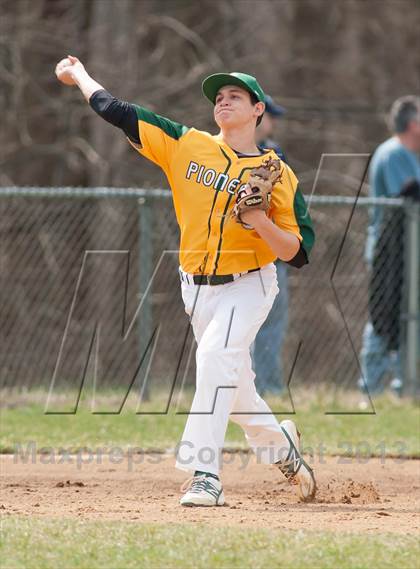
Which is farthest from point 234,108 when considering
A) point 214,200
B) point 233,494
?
point 233,494

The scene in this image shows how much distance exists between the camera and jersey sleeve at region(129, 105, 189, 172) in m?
6.09

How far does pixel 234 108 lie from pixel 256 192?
23.3 inches

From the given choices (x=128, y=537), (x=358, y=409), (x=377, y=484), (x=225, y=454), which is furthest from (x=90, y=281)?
(x=128, y=537)

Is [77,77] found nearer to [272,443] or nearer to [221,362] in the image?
[221,362]

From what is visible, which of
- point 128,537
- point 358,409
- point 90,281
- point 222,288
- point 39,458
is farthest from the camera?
point 90,281

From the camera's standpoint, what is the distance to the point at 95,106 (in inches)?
241

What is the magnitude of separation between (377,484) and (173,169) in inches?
86.9

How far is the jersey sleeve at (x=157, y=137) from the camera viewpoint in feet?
20.0

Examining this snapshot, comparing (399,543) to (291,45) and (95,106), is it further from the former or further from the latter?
(291,45)

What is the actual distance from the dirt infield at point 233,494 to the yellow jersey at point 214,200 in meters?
1.19

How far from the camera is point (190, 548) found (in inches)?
182

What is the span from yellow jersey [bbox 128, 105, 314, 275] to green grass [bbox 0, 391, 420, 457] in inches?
91.9

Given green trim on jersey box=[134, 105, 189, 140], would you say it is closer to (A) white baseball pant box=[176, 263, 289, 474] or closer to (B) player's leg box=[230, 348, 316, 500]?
(A) white baseball pant box=[176, 263, 289, 474]

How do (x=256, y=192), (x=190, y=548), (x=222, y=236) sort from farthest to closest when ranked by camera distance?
(x=222, y=236) < (x=256, y=192) < (x=190, y=548)
